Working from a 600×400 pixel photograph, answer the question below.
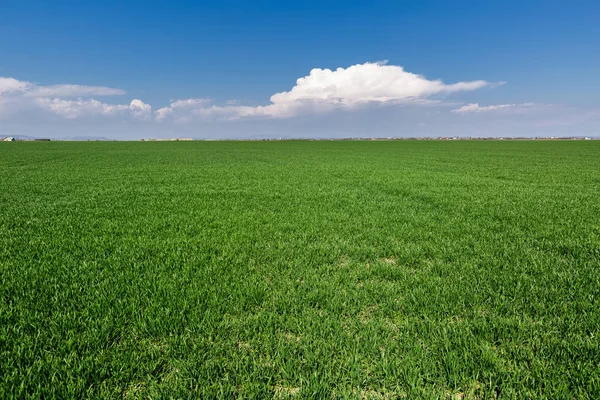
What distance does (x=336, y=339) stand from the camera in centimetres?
345

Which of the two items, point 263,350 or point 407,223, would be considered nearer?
point 263,350

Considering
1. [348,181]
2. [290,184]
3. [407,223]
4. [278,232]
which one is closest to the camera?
[278,232]

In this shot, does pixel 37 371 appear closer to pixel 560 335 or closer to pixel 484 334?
pixel 484 334

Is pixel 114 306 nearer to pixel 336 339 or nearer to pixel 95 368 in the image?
pixel 95 368

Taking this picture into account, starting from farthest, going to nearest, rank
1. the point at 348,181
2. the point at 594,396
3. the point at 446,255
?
1. the point at 348,181
2. the point at 446,255
3. the point at 594,396

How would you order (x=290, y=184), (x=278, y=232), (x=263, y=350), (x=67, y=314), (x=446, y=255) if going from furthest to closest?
(x=290, y=184) < (x=278, y=232) < (x=446, y=255) < (x=67, y=314) < (x=263, y=350)

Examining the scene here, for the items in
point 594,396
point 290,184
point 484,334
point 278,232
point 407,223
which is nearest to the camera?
point 594,396

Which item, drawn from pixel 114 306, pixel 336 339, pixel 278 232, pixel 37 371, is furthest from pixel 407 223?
pixel 37 371

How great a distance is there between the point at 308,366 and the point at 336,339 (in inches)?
20.2

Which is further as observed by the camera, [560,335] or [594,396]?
[560,335]

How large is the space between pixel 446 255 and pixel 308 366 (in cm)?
408

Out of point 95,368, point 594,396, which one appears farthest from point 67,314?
point 594,396

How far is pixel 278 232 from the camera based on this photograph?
757cm

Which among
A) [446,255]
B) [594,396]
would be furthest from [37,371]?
[446,255]
